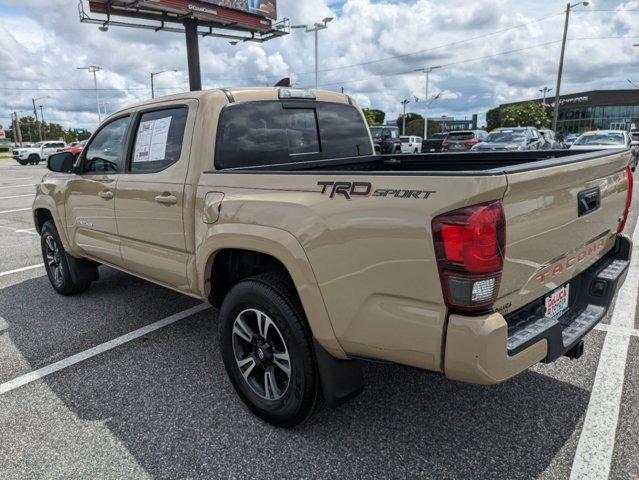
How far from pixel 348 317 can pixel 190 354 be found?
1.92 m

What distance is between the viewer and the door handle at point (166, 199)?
3.21 metres

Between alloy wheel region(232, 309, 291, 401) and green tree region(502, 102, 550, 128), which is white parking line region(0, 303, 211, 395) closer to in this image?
alloy wheel region(232, 309, 291, 401)

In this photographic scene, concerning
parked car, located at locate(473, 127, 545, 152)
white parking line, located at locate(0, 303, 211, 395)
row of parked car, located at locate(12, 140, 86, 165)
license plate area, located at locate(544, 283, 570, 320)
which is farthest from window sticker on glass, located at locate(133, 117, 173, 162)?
row of parked car, located at locate(12, 140, 86, 165)

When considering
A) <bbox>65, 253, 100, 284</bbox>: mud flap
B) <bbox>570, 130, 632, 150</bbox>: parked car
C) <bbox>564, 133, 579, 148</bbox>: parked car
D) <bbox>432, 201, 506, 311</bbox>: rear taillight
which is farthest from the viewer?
<bbox>564, 133, 579, 148</bbox>: parked car

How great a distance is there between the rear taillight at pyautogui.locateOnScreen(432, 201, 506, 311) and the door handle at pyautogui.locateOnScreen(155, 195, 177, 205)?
6.39ft

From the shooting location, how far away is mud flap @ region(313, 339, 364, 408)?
7.95 feet

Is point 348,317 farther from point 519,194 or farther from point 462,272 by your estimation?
point 519,194

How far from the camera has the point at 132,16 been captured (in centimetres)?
3438

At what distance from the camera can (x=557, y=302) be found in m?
2.51

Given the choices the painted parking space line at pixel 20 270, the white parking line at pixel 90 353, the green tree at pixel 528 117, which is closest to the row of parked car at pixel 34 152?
the painted parking space line at pixel 20 270

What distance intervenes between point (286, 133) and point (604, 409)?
2.70m

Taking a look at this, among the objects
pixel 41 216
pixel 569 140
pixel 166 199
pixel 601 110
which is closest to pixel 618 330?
pixel 166 199

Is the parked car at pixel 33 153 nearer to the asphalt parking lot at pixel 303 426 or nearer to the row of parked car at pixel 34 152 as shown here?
the row of parked car at pixel 34 152

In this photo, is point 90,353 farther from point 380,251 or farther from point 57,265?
point 380,251
